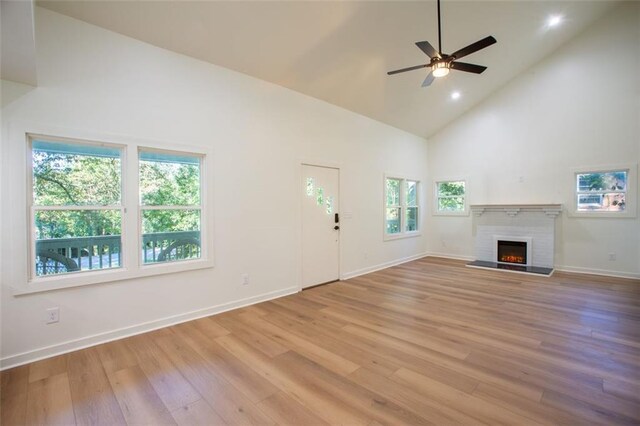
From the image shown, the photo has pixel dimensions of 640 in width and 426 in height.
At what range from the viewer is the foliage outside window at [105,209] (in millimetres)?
2680

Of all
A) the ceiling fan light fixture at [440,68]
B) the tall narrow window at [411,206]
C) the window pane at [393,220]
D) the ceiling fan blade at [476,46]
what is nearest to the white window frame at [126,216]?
the ceiling fan light fixture at [440,68]

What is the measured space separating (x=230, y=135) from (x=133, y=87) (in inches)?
44.4

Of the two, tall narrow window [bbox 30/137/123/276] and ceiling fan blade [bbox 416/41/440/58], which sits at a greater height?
ceiling fan blade [bbox 416/41/440/58]

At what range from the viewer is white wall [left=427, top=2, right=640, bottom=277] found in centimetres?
517

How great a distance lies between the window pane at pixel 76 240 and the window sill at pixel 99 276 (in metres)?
0.10

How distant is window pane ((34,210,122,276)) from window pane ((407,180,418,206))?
239 inches

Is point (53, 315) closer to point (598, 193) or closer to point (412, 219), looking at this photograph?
point (412, 219)

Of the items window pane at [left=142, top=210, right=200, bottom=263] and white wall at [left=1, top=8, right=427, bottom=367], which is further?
window pane at [left=142, top=210, right=200, bottom=263]

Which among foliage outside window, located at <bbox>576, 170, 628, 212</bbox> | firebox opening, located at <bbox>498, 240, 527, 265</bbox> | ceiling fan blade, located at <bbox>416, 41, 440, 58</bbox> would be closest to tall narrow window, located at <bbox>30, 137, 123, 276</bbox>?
ceiling fan blade, located at <bbox>416, 41, 440, 58</bbox>

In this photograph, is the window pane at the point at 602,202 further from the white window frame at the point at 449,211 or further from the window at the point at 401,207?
the window at the point at 401,207

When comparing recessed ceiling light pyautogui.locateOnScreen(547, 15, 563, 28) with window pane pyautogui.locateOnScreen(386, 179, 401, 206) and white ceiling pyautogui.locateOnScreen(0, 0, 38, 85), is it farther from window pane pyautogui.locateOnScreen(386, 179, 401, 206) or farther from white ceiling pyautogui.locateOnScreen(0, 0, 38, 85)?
white ceiling pyautogui.locateOnScreen(0, 0, 38, 85)

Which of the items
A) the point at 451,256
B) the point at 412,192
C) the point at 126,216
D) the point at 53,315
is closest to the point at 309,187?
the point at 126,216

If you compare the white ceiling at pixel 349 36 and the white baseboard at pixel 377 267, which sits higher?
the white ceiling at pixel 349 36

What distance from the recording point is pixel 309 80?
14.2 feet
